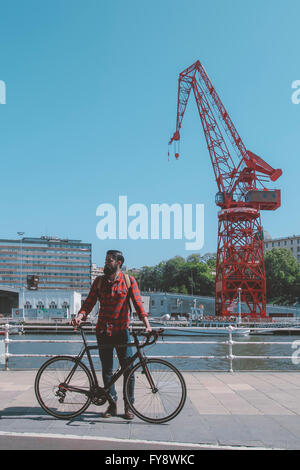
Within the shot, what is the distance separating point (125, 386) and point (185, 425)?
2.40 feet

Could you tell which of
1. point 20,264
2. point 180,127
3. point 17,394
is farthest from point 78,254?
point 17,394

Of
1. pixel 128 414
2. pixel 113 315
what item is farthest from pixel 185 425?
pixel 113 315

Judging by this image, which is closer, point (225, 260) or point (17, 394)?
point (17, 394)

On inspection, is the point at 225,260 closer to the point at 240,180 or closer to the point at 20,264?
the point at 240,180

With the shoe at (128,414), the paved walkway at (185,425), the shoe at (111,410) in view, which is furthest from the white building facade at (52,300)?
the shoe at (128,414)

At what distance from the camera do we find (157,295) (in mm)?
117188

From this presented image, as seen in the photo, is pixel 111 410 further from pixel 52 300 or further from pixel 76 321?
pixel 52 300

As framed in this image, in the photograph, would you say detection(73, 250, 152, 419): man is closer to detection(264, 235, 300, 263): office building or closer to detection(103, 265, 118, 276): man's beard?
detection(103, 265, 118, 276): man's beard

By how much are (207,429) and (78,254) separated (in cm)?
17127

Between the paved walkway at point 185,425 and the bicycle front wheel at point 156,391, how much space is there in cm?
12

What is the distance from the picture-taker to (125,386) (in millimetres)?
5242

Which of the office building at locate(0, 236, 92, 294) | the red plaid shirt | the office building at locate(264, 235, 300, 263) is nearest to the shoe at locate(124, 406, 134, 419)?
Result: the red plaid shirt

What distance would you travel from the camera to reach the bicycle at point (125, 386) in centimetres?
516

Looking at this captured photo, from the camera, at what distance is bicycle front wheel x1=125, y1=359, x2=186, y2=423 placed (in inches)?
202
